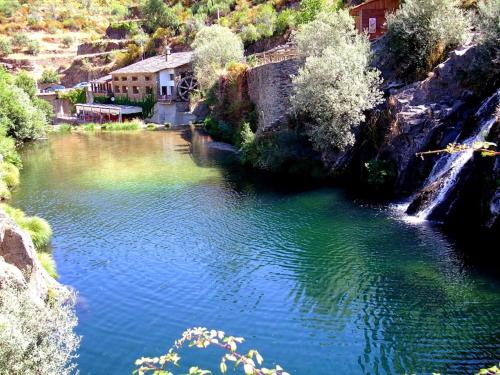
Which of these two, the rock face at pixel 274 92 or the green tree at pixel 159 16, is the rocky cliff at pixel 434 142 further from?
the green tree at pixel 159 16

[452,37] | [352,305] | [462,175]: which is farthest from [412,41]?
[352,305]

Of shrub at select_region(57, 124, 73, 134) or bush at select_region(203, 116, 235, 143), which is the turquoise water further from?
shrub at select_region(57, 124, 73, 134)

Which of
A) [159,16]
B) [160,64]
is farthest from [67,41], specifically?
[160,64]

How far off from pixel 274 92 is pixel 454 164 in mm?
19152

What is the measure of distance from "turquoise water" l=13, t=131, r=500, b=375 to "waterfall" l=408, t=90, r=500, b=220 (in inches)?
84.0

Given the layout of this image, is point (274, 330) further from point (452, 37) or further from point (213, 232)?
point (452, 37)

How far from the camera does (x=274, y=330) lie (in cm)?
1616

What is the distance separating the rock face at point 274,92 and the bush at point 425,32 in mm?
8437

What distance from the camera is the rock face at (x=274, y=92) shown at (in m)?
39.6

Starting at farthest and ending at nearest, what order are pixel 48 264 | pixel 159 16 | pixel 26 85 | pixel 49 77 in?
pixel 159 16 → pixel 49 77 → pixel 26 85 → pixel 48 264

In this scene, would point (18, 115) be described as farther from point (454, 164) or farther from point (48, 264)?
point (454, 164)

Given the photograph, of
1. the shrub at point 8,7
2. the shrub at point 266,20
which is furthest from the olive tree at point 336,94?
the shrub at point 8,7

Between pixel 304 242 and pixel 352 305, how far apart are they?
644 centimetres

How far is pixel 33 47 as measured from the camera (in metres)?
105
